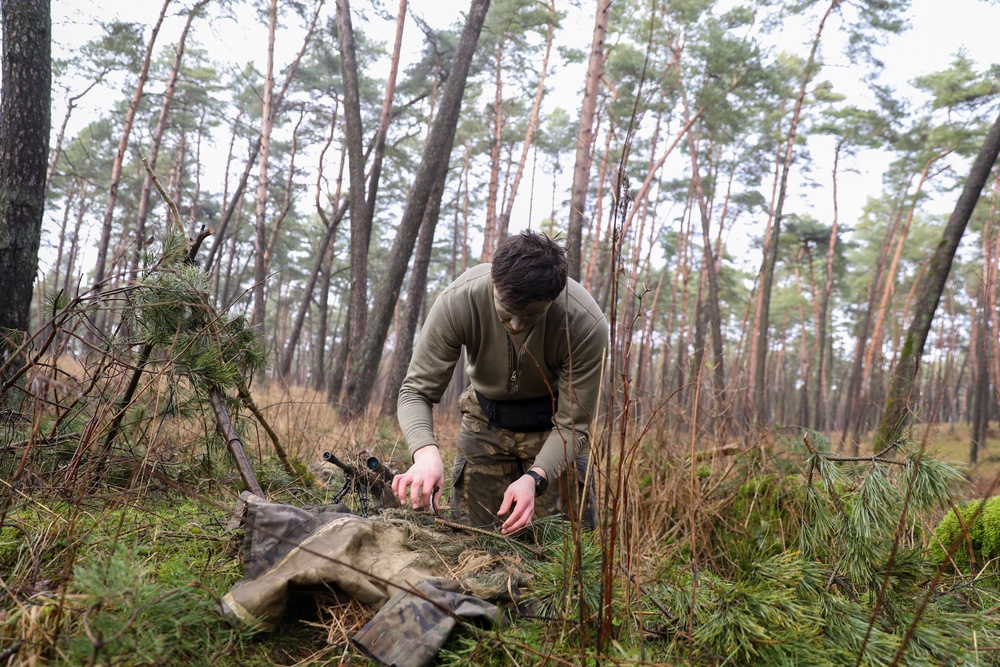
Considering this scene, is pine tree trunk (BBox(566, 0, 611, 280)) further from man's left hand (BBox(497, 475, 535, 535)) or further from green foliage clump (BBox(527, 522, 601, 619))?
green foliage clump (BBox(527, 522, 601, 619))

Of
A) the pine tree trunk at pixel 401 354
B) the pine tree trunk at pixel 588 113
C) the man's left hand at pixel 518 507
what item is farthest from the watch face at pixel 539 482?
the pine tree trunk at pixel 401 354

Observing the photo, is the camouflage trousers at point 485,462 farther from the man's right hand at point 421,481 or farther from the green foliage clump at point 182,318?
the green foliage clump at point 182,318

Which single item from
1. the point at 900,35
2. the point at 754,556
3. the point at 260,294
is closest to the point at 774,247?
the point at 900,35

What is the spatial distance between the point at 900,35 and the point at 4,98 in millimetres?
14894

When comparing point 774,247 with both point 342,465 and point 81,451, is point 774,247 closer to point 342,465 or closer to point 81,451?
point 342,465

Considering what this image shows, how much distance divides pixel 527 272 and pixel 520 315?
8.5 inches

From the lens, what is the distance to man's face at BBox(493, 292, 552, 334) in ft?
7.42

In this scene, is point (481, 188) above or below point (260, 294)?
Answer: above

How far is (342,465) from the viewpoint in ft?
7.89

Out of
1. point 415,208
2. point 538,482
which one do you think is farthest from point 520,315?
point 415,208

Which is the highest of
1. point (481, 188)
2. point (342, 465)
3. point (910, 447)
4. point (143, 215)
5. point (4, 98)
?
point (481, 188)

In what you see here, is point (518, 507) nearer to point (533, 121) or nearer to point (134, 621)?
point (134, 621)

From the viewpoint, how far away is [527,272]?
2.16 meters

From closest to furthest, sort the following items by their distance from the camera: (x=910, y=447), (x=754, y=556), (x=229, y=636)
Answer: (x=229, y=636) < (x=910, y=447) < (x=754, y=556)
